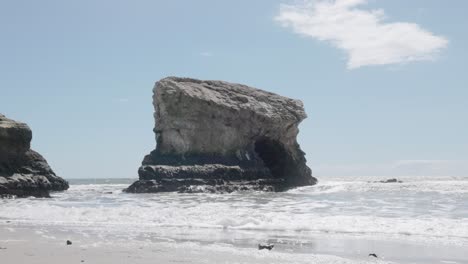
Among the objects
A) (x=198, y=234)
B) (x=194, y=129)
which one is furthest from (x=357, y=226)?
(x=194, y=129)

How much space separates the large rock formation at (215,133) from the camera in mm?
37969

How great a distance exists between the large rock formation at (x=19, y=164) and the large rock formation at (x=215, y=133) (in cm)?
690

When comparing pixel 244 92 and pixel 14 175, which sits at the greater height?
pixel 244 92

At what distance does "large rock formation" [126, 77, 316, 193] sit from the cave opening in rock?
0.94 m

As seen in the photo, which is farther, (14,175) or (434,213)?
(14,175)

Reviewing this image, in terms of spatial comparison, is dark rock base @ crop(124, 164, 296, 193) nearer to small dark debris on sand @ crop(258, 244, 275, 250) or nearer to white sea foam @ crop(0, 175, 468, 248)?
white sea foam @ crop(0, 175, 468, 248)

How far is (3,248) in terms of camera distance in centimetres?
868

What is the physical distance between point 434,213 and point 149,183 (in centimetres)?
2217

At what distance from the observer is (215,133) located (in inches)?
1639

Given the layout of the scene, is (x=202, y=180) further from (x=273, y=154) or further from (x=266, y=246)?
(x=266, y=246)

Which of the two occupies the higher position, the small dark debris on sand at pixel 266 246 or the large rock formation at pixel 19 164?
the large rock formation at pixel 19 164

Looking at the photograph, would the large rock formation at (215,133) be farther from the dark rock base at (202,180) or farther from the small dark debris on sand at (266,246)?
the small dark debris on sand at (266,246)

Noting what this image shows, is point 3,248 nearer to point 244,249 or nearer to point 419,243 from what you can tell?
point 244,249

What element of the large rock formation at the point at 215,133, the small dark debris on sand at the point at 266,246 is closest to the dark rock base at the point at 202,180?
the large rock formation at the point at 215,133
